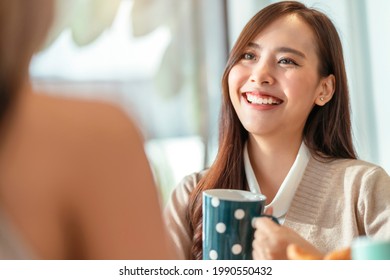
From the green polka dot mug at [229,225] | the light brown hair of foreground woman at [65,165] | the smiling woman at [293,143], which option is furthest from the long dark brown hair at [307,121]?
the light brown hair of foreground woman at [65,165]

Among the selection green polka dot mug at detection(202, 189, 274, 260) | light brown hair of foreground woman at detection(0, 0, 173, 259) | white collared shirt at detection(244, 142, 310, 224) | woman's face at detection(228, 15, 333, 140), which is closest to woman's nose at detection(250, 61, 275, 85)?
woman's face at detection(228, 15, 333, 140)

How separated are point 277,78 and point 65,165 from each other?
0.41 meters

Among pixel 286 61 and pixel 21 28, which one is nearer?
pixel 21 28

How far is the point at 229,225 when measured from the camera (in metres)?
0.52

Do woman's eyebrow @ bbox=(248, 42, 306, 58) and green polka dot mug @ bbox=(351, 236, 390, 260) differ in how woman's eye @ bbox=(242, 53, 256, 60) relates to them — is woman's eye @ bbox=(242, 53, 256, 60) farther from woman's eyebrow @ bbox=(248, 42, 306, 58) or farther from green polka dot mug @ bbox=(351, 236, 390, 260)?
green polka dot mug @ bbox=(351, 236, 390, 260)

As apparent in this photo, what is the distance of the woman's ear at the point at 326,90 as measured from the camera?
2.59ft

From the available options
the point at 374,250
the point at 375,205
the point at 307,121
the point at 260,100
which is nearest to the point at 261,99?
the point at 260,100

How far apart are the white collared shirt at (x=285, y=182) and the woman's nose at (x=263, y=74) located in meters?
0.10

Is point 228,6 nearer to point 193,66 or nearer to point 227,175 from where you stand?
point 193,66

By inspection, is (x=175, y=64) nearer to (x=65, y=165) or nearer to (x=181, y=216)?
(x=181, y=216)

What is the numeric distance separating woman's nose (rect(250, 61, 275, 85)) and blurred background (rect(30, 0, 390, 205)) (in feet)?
0.38

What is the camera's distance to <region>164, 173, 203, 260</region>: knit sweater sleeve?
73 centimetres

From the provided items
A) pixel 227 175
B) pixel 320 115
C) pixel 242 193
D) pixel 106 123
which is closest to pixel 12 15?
pixel 106 123

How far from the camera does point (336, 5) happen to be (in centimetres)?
85
